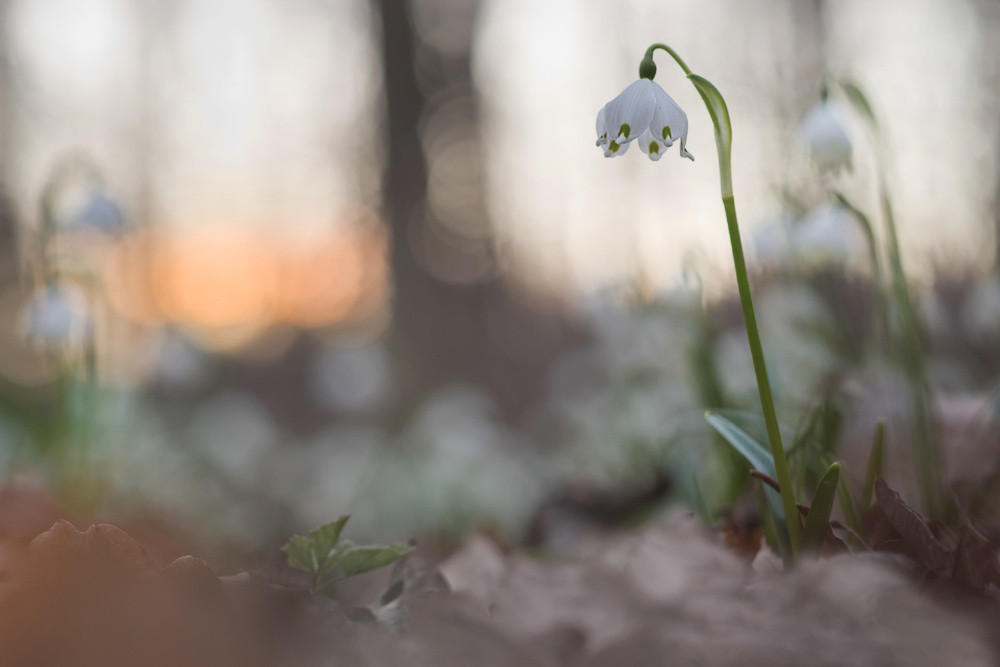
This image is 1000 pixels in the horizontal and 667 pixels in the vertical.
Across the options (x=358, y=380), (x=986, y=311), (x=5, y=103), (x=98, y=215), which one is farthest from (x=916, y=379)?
(x=5, y=103)

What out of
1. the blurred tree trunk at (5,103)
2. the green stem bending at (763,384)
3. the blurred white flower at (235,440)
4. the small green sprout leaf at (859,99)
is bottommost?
the blurred white flower at (235,440)

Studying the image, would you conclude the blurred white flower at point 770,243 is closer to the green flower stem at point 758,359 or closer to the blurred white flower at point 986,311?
the blurred white flower at point 986,311

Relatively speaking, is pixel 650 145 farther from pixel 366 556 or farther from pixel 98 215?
pixel 98 215

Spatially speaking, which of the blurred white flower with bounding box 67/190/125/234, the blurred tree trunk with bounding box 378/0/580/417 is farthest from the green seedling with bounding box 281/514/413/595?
the blurred tree trunk with bounding box 378/0/580/417

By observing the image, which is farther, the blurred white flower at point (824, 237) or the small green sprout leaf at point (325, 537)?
the blurred white flower at point (824, 237)

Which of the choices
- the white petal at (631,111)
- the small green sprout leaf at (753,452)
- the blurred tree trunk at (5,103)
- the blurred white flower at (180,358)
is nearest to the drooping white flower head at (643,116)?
the white petal at (631,111)

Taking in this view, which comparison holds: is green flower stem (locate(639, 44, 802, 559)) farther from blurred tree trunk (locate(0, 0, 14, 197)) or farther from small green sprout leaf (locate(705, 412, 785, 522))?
blurred tree trunk (locate(0, 0, 14, 197))
